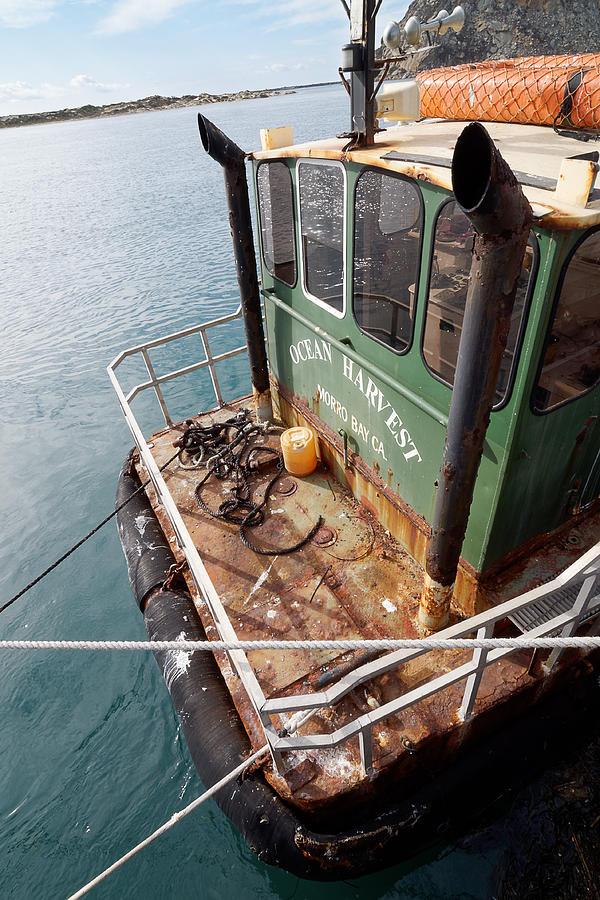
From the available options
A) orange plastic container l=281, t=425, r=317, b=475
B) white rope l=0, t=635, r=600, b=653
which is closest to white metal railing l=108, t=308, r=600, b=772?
white rope l=0, t=635, r=600, b=653

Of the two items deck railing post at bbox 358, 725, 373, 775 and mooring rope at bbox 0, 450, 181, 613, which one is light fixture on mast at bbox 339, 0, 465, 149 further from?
deck railing post at bbox 358, 725, 373, 775

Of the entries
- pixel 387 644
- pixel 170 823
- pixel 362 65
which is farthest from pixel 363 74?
pixel 170 823

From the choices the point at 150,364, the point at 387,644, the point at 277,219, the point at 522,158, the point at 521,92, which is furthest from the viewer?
the point at 150,364

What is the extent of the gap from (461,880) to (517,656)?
208cm

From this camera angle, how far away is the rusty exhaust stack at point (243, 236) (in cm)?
498

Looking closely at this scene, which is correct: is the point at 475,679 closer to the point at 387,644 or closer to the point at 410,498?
the point at 387,644

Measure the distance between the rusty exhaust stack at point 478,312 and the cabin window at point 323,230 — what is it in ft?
7.31

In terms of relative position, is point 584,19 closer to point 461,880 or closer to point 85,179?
point 85,179

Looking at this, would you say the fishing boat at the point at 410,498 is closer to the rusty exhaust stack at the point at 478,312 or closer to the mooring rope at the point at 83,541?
the rusty exhaust stack at the point at 478,312

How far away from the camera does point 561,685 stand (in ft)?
13.3

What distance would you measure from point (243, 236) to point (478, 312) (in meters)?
3.75

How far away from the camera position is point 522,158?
330 centimetres

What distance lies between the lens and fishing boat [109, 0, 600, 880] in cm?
285

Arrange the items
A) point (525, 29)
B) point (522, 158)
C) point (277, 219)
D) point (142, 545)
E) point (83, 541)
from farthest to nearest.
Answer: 1. point (525, 29)
2. point (142, 545)
3. point (277, 219)
4. point (83, 541)
5. point (522, 158)
